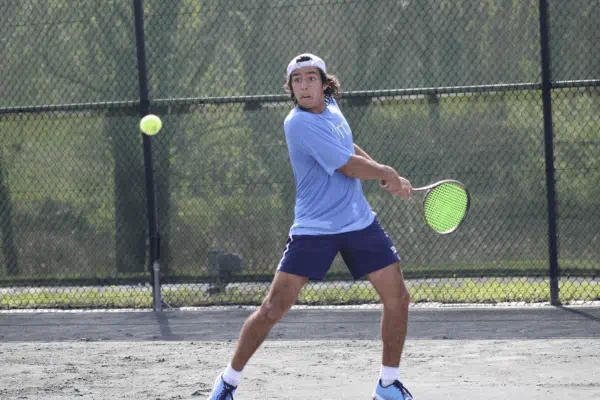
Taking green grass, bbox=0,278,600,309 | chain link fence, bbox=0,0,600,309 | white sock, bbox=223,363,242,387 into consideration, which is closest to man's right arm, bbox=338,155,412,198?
white sock, bbox=223,363,242,387

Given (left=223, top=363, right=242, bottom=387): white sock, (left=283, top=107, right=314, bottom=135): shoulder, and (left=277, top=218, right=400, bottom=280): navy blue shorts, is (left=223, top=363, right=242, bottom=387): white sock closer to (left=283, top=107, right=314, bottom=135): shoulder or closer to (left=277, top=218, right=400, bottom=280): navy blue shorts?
(left=277, top=218, right=400, bottom=280): navy blue shorts

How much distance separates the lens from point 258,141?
854 centimetres

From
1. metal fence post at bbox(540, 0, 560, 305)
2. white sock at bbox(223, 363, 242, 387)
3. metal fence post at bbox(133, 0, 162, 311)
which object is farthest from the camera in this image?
metal fence post at bbox(133, 0, 162, 311)

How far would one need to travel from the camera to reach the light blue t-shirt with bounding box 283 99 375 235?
187 inches

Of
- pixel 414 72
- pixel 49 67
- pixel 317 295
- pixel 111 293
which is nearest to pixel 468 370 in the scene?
pixel 317 295

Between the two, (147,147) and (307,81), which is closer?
→ (307,81)

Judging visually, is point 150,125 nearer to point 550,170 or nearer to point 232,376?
point 550,170

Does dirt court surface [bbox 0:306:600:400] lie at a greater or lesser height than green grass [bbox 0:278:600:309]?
lesser

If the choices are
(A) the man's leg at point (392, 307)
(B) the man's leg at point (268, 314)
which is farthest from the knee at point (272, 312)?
(A) the man's leg at point (392, 307)

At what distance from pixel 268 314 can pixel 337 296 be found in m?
3.69

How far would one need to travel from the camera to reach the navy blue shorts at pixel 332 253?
15.9 feet

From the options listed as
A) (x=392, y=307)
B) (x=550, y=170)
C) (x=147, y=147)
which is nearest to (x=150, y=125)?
(x=147, y=147)

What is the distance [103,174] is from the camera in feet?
28.9

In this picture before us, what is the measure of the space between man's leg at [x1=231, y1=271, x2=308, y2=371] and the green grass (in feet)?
11.6
